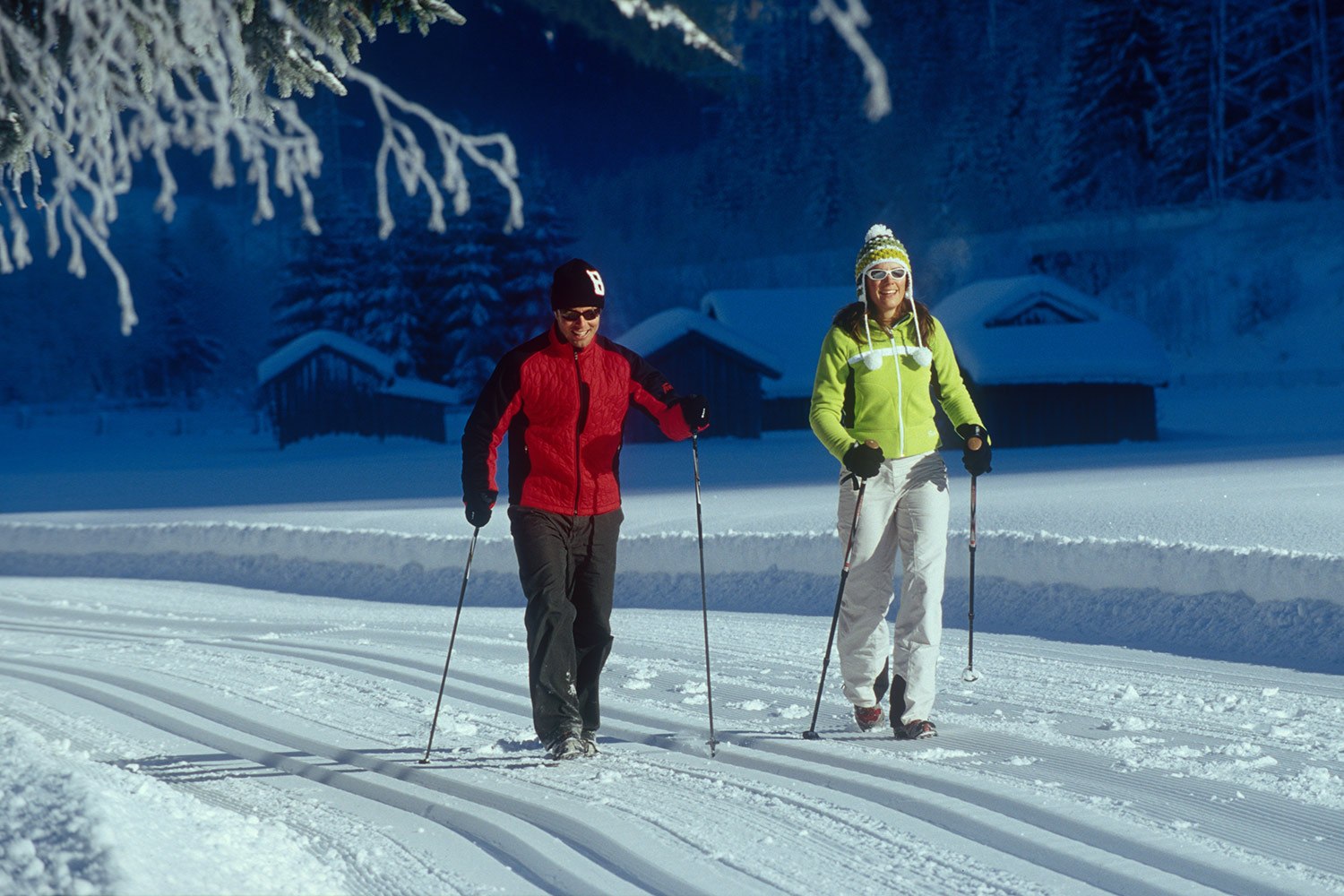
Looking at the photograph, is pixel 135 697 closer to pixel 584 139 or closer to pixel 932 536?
pixel 932 536

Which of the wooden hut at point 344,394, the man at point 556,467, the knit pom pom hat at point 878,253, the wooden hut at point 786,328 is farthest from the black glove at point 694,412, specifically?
the wooden hut at point 344,394

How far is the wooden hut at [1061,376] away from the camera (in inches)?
1407

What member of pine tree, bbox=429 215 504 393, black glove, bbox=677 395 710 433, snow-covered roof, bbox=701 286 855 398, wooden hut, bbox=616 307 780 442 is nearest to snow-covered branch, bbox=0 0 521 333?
black glove, bbox=677 395 710 433

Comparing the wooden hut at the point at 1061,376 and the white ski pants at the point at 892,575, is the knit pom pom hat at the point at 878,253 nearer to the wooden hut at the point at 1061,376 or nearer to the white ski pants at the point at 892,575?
the white ski pants at the point at 892,575

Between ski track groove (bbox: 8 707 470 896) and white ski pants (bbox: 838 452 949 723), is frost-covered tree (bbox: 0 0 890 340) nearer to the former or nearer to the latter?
ski track groove (bbox: 8 707 470 896)

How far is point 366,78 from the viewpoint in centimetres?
423

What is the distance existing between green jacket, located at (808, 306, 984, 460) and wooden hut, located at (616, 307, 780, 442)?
32.0 meters

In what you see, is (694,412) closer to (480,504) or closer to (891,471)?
(891,471)

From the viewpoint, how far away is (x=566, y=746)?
19.4 ft

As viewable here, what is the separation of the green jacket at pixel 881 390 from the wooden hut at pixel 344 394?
129ft

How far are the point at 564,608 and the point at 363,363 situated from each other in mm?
40640

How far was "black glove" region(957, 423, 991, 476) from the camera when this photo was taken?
6.38m

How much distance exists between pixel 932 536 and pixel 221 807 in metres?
3.08

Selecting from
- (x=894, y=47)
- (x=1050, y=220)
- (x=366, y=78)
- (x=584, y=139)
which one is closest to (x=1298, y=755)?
(x=366, y=78)
